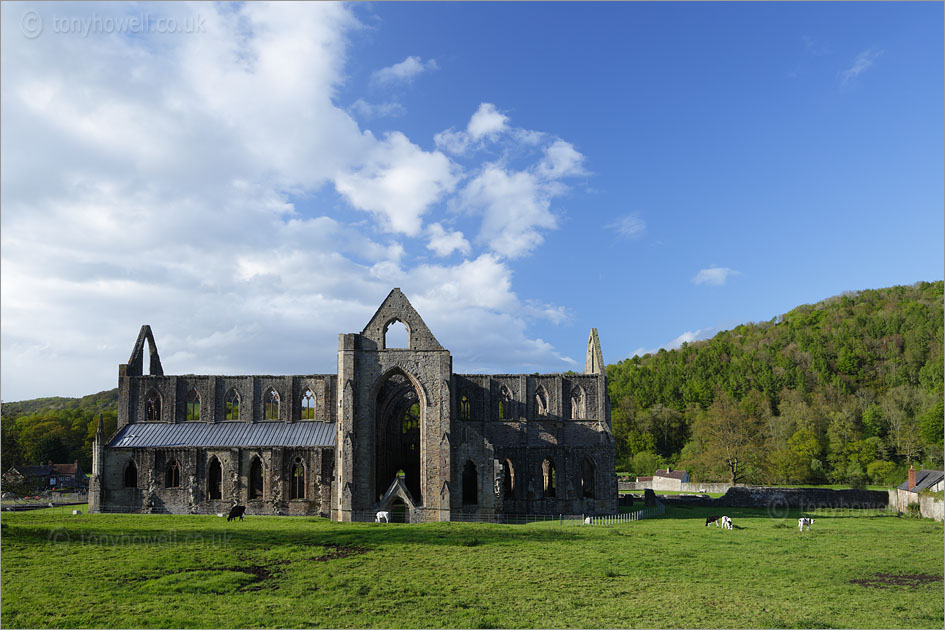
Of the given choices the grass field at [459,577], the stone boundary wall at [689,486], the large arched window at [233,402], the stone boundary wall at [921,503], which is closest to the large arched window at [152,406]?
the large arched window at [233,402]

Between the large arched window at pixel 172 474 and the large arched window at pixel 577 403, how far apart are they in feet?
102

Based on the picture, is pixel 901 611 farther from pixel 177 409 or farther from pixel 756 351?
pixel 756 351

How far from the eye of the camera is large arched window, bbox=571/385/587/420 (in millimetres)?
53906

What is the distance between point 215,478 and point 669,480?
199 ft

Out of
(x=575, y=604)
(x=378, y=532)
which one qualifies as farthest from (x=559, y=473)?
(x=575, y=604)

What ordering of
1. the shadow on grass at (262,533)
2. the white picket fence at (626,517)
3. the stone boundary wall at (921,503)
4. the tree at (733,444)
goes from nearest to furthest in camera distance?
the shadow on grass at (262,533), the white picket fence at (626,517), the stone boundary wall at (921,503), the tree at (733,444)

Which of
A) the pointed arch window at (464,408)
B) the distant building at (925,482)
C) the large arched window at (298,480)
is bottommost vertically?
the distant building at (925,482)

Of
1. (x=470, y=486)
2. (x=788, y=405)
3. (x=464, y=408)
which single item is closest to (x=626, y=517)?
(x=470, y=486)

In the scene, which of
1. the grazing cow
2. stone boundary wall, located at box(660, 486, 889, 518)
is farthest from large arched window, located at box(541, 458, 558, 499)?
the grazing cow

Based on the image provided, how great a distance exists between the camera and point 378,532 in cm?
3556

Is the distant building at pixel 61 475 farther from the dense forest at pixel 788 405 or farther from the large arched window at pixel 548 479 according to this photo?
the large arched window at pixel 548 479

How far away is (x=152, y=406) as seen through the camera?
181ft

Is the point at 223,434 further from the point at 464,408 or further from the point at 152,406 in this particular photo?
the point at 464,408

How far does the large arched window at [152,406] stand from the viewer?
54.6m
